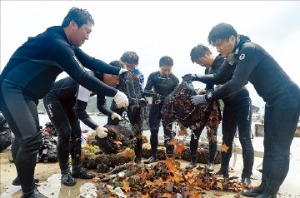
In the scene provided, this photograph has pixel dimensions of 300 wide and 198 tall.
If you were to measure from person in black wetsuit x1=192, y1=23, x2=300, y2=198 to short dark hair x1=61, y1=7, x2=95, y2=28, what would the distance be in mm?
1704

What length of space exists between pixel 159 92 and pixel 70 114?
7.47ft

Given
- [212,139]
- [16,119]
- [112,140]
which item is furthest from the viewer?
[212,139]

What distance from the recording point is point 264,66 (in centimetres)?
321

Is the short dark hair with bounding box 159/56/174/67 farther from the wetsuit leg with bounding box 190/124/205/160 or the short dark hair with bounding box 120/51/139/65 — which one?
the wetsuit leg with bounding box 190/124/205/160

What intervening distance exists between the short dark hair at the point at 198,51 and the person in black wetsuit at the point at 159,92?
3.28ft

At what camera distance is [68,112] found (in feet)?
14.8

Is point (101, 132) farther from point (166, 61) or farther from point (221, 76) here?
point (166, 61)

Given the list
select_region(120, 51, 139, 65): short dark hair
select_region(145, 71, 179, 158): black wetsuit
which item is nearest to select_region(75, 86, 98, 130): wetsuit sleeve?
select_region(120, 51, 139, 65): short dark hair

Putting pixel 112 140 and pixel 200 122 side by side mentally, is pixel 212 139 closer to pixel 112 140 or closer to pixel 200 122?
pixel 200 122

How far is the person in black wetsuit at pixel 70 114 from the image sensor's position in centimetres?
415

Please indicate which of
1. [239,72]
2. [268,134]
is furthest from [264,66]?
[268,134]

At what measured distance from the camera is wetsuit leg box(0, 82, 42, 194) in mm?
3027

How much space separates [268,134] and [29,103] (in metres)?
3.06

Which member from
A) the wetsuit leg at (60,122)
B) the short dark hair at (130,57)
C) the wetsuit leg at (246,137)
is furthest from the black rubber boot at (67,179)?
the wetsuit leg at (246,137)
